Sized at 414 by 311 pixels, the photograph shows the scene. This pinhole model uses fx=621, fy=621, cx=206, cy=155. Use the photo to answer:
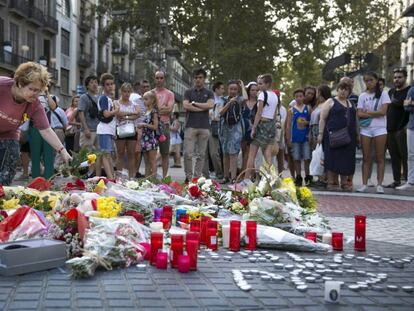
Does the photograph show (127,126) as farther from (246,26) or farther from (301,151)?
(246,26)

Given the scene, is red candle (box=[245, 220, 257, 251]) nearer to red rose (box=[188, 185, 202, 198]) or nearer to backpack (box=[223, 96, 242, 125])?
red rose (box=[188, 185, 202, 198])

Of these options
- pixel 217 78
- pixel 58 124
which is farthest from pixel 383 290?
pixel 217 78

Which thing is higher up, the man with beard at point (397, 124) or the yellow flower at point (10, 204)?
the man with beard at point (397, 124)

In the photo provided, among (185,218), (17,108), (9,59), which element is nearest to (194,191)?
(185,218)

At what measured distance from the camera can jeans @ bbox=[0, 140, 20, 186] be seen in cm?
601

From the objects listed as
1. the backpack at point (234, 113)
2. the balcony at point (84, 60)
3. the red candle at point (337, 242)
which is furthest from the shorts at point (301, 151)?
the balcony at point (84, 60)

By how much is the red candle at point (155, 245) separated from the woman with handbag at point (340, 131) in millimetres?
6928

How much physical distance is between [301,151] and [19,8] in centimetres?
3219

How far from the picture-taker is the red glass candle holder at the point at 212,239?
4.99m

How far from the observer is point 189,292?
3.71 metres

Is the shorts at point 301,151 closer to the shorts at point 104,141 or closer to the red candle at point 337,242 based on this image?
the shorts at point 104,141

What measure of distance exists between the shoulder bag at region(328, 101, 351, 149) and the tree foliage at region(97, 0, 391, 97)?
2245 cm

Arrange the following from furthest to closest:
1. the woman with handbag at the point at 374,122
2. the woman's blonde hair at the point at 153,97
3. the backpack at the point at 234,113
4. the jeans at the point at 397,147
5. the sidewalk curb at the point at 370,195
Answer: the jeans at the point at 397,147, the backpack at the point at 234,113, the woman's blonde hair at the point at 153,97, the woman with handbag at the point at 374,122, the sidewalk curb at the point at 370,195

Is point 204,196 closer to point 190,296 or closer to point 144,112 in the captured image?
point 190,296
